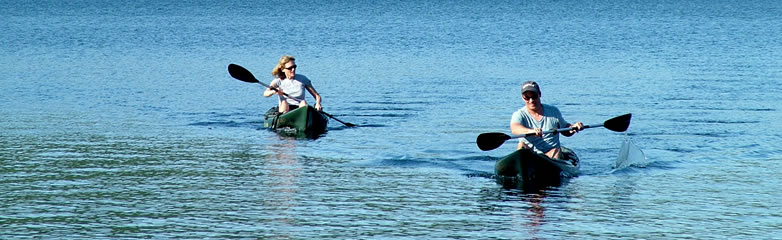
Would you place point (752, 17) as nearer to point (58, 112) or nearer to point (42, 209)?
point (58, 112)

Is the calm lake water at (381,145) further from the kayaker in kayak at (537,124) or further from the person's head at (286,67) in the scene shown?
the person's head at (286,67)

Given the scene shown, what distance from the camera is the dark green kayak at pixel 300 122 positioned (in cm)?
2120

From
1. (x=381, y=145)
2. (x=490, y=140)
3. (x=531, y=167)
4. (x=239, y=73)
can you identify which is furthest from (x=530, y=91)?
(x=239, y=73)

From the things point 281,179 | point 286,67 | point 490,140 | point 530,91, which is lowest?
point 281,179

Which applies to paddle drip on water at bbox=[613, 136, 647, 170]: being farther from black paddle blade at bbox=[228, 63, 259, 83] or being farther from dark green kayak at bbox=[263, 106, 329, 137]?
black paddle blade at bbox=[228, 63, 259, 83]

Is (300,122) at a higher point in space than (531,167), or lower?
higher

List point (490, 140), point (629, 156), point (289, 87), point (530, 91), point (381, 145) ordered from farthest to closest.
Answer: point (289, 87) → point (381, 145) → point (629, 156) → point (490, 140) → point (530, 91)

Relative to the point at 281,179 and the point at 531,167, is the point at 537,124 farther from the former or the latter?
the point at 281,179

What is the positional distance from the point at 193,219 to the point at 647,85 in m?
21.3

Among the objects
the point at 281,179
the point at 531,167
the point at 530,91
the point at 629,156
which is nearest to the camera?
the point at 530,91

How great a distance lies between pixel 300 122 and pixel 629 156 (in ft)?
20.3

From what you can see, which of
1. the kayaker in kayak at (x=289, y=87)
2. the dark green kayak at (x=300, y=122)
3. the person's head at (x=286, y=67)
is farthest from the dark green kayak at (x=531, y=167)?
the kayaker in kayak at (x=289, y=87)

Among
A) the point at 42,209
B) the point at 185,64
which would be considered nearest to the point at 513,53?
the point at 185,64

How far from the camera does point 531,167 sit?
1540 cm
